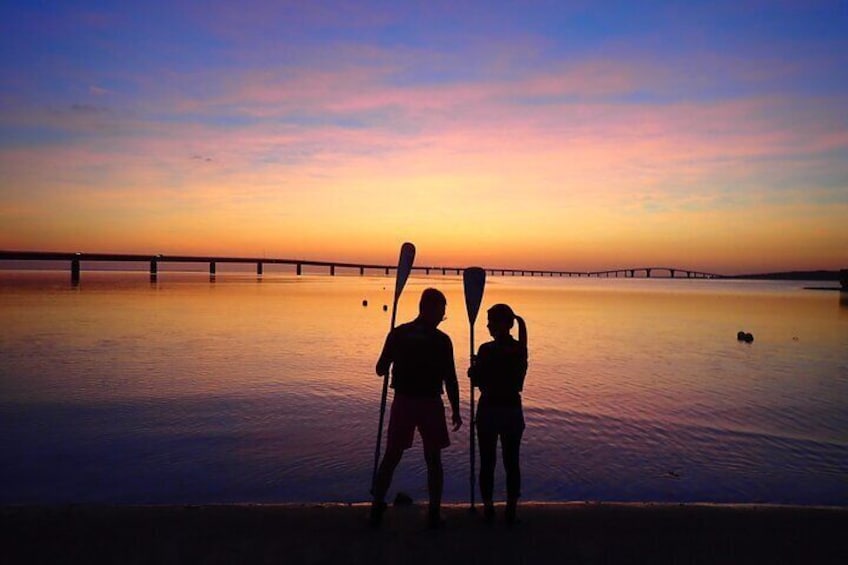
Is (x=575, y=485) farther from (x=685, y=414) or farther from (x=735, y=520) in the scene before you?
(x=685, y=414)

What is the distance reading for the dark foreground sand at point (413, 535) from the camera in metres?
4.94

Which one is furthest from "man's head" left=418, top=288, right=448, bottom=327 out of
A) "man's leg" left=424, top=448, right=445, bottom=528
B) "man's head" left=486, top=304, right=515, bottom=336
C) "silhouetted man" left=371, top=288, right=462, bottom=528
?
"man's leg" left=424, top=448, right=445, bottom=528

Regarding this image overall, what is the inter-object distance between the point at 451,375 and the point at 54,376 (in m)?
12.7

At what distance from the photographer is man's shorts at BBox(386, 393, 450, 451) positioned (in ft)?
18.9

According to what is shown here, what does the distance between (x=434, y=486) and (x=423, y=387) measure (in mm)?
963

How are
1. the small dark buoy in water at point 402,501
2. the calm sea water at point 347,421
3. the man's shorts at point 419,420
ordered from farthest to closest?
the calm sea water at point 347,421 < the small dark buoy in water at point 402,501 < the man's shorts at point 419,420

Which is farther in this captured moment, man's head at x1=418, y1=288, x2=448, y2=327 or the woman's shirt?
the woman's shirt

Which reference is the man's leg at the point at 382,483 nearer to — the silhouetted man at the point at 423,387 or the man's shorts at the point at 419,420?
the silhouetted man at the point at 423,387

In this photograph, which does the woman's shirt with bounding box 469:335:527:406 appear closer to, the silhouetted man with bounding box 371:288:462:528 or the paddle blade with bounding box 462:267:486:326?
the silhouetted man with bounding box 371:288:462:528

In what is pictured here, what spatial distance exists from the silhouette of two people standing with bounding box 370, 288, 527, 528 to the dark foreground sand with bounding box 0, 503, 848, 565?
35 cm

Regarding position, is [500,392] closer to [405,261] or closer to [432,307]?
[432,307]

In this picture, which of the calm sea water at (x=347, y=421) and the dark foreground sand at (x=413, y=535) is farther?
the calm sea water at (x=347, y=421)

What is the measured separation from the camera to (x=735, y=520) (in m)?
5.77

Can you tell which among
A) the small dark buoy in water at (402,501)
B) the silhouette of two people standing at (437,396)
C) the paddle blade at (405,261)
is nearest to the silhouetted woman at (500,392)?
the silhouette of two people standing at (437,396)
